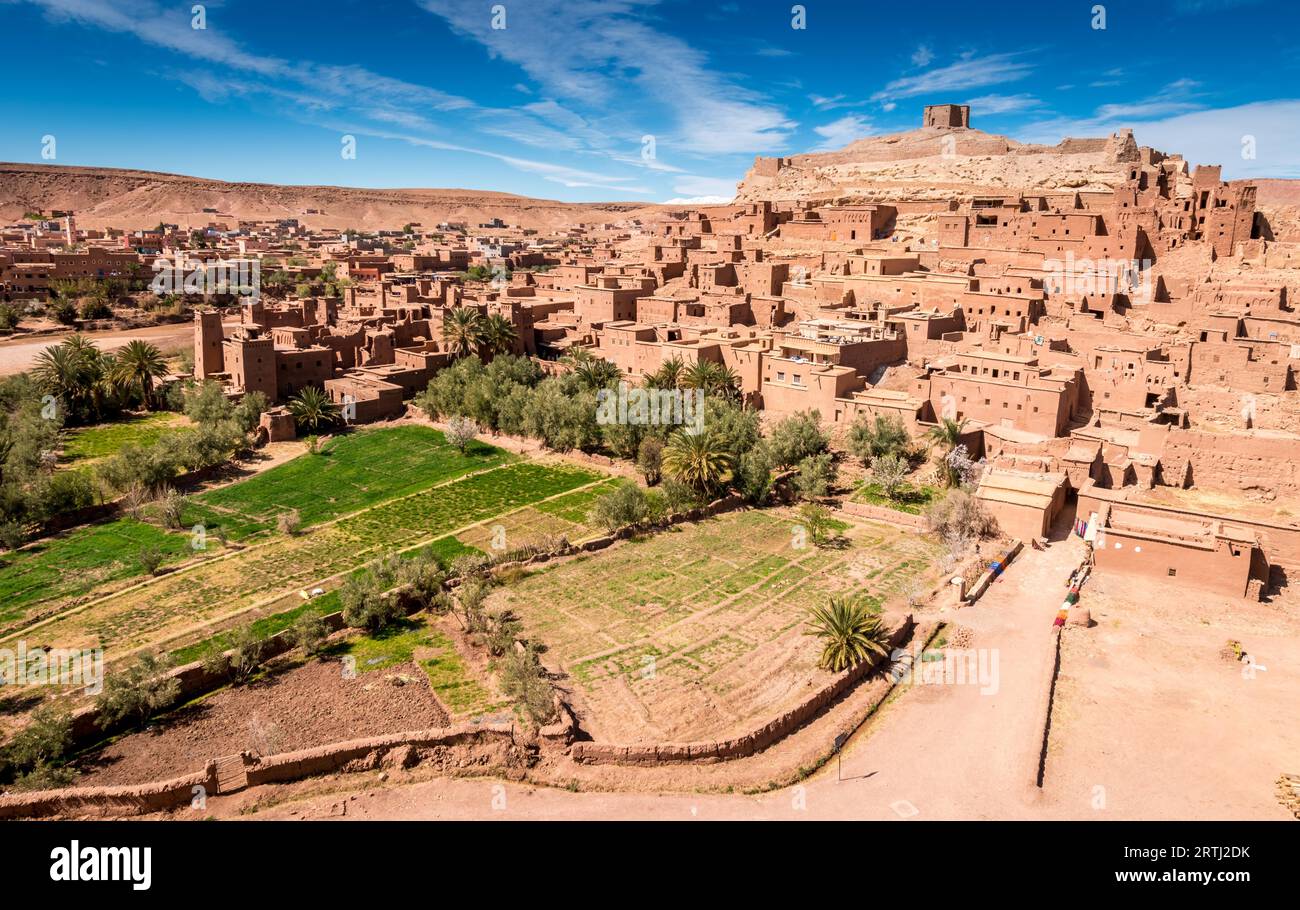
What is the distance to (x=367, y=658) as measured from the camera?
54.5 ft

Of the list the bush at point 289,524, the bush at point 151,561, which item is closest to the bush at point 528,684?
the bush at point 289,524

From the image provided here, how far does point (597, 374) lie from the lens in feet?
108

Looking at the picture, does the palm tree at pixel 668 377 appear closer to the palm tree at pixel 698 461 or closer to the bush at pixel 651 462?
the bush at pixel 651 462

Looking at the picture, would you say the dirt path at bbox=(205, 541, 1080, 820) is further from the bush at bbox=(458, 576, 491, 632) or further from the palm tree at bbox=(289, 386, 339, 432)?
the palm tree at bbox=(289, 386, 339, 432)

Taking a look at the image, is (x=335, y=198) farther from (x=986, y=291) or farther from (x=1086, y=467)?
(x=1086, y=467)

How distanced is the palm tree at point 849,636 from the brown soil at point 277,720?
700 cm

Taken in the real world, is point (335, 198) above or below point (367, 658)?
above

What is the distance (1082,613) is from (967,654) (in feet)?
10.2

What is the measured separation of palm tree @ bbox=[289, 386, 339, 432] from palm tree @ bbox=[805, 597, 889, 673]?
22.7 meters

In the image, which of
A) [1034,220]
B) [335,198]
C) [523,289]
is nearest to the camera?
[1034,220]

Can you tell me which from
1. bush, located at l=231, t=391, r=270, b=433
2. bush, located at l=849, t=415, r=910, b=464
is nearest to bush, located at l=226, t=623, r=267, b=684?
bush, located at l=231, t=391, r=270, b=433
